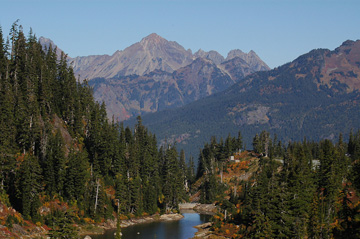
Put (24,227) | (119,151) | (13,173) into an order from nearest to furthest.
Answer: (24,227) → (13,173) → (119,151)

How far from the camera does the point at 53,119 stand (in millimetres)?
140375

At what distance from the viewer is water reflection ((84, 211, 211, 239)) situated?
427 feet

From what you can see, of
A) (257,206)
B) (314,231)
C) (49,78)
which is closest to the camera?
(257,206)

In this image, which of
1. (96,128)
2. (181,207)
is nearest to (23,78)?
(96,128)

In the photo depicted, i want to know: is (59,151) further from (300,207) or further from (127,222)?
(300,207)

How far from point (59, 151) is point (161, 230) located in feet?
120

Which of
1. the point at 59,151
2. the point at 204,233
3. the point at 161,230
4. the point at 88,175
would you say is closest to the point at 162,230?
the point at 161,230

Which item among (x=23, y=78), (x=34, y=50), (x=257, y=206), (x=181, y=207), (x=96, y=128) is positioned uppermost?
(x=34, y=50)

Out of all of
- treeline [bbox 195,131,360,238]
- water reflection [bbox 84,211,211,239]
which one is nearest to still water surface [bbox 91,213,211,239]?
water reflection [bbox 84,211,211,239]

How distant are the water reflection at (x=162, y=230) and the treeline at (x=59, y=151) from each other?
8022mm

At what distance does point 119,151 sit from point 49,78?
32982 mm

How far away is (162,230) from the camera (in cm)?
14062

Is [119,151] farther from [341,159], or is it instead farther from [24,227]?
[341,159]

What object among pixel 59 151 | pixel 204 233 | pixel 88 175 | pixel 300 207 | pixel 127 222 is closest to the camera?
pixel 300 207
